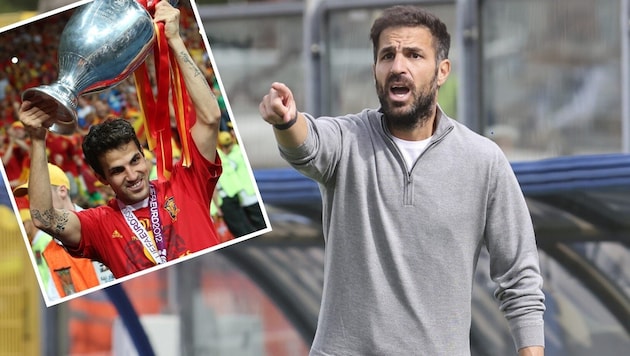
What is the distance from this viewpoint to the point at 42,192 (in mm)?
2984

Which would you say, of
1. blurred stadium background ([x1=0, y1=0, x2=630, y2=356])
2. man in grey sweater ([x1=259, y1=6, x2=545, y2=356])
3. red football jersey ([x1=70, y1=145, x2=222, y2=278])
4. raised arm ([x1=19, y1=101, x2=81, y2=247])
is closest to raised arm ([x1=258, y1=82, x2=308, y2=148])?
man in grey sweater ([x1=259, y1=6, x2=545, y2=356])

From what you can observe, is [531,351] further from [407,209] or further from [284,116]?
[284,116]

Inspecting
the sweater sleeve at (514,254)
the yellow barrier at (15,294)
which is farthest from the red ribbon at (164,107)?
the yellow barrier at (15,294)

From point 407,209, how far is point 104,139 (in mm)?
754

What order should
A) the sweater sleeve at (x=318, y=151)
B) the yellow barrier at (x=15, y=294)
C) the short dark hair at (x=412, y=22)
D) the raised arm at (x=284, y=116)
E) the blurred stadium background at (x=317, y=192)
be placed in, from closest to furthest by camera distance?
the raised arm at (x=284, y=116), the sweater sleeve at (x=318, y=151), the short dark hair at (x=412, y=22), the blurred stadium background at (x=317, y=192), the yellow barrier at (x=15, y=294)

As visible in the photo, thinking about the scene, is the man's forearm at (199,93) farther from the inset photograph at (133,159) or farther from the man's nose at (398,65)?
the man's nose at (398,65)

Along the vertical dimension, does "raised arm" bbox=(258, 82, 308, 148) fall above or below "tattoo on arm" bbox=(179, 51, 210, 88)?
below

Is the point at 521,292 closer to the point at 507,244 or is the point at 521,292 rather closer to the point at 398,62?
the point at 507,244

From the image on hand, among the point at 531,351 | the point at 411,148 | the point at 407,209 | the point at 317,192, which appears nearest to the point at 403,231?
the point at 407,209

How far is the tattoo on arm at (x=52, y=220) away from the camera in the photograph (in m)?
2.98

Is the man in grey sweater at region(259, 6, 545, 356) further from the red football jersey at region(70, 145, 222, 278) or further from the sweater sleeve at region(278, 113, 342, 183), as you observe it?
the red football jersey at region(70, 145, 222, 278)

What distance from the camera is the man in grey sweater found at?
303 centimetres

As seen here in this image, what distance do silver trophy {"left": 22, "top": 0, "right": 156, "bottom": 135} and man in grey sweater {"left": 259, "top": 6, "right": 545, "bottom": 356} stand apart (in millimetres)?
421

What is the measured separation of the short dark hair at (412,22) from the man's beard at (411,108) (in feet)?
0.29
